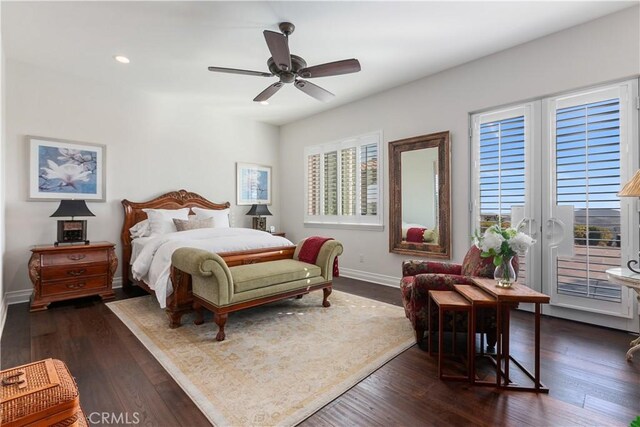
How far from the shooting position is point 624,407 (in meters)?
1.75

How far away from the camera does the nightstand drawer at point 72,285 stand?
3479mm

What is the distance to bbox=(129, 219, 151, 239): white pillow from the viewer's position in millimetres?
4395

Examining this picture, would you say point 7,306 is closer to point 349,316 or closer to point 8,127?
point 8,127

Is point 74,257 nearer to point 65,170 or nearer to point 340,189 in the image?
point 65,170

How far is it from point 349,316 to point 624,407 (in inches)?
82.9

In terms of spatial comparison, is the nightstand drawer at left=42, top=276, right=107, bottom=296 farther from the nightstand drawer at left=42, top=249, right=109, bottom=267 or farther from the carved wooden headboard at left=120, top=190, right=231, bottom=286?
the carved wooden headboard at left=120, top=190, right=231, bottom=286

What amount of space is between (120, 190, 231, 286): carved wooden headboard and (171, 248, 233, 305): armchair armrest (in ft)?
7.35

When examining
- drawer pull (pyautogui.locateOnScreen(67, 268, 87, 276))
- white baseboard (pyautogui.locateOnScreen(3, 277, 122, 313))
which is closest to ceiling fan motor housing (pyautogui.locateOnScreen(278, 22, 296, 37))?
drawer pull (pyautogui.locateOnScreen(67, 268, 87, 276))

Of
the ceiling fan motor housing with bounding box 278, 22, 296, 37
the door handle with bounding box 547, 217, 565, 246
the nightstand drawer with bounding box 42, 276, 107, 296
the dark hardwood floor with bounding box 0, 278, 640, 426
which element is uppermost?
the ceiling fan motor housing with bounding box 278, 22, 296, 37

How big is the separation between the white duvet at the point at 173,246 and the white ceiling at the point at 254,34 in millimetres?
2178

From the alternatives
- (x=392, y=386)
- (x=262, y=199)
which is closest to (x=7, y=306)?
(x=262, y=199)

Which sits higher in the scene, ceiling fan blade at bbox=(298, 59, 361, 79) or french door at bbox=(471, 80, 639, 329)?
ceiling fan blade at bbox=(298, 59, 361, 79)

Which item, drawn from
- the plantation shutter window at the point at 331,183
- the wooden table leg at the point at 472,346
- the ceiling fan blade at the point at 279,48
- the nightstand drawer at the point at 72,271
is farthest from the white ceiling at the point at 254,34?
the wooden table leg at the point at 472,346

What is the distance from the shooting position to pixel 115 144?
4457mm
